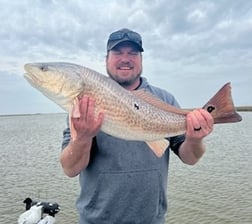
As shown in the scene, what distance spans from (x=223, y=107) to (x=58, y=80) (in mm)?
1601

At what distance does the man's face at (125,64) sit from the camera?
396 cm

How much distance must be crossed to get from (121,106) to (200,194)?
38.6 ft

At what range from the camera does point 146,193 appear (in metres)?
3.70

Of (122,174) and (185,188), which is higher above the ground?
(122,174)

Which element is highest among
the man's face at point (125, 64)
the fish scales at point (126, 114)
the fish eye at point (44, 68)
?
the man's face at point (125, 64)

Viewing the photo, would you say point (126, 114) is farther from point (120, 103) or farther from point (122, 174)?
point (122, 174)

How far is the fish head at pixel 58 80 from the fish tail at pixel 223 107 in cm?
130

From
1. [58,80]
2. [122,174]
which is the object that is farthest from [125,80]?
[122,174]

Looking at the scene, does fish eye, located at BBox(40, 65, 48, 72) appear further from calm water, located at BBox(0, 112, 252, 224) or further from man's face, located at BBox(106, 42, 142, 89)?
calm water, located at BBox(0, 112, 252, 224)

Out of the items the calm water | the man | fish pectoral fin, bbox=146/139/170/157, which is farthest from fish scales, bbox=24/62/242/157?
the calm water

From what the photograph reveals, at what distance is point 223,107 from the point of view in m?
3.56

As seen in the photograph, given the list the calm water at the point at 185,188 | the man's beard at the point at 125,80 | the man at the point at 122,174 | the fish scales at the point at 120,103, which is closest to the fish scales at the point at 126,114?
the fish scales at the point at 120,103

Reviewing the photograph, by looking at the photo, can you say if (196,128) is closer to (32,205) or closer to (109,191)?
(109,191)

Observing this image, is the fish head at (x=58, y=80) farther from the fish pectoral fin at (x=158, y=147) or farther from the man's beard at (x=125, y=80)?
the fish pectoral fin at (x=158, y=147)
